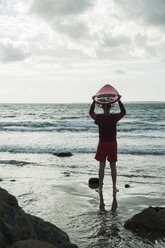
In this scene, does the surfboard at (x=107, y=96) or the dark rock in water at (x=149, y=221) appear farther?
the surfboard at (x=107, y=96)

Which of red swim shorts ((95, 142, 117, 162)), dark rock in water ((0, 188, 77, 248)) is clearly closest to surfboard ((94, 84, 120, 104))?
red swim shorts ((95, 142, 117, 162))

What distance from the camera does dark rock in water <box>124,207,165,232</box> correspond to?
404 centimetres

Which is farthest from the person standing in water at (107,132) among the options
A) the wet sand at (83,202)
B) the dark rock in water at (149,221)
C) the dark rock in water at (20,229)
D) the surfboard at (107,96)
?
the dark rock in water at (20,229)

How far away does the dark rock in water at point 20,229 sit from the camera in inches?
106

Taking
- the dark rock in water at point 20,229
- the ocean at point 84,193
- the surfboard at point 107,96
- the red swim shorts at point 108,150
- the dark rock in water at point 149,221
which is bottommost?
the ocean at point 84,193

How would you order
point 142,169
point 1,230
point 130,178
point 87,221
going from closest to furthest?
point 1,230 → point 87,221 → point 130,178 → point 142,169

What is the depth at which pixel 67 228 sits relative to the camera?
419 centimetres

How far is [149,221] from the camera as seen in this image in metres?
4.07

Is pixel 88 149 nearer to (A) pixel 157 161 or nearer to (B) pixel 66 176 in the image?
(A) pixel 157 161

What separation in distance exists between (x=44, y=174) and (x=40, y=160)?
2.76 meters

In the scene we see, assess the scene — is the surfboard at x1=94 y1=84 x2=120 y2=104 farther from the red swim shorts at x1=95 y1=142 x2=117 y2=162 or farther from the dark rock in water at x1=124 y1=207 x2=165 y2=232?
the dark rock in water at x1=124 y1=207 x2=165 y2=232

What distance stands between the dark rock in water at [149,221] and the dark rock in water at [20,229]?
1355mm

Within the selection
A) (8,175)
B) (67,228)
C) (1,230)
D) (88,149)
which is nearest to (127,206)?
(67,228)

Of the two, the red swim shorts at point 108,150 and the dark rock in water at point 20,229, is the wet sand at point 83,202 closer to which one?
the dark rock in water at point 20,229
